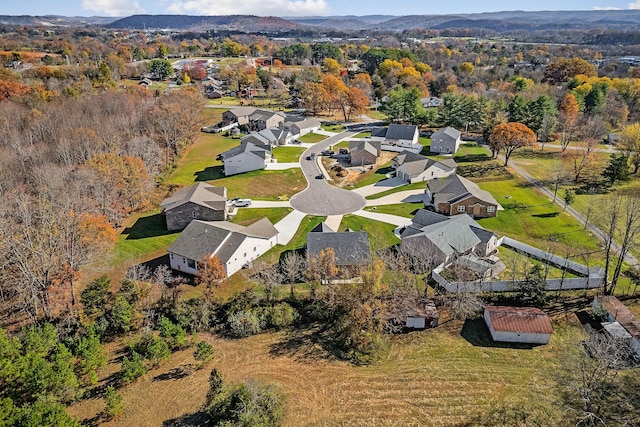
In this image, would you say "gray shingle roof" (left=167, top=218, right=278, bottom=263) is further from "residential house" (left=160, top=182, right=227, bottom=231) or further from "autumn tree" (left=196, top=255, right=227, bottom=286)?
"residential house" (left=160, top=182, right=227, bottom=231)

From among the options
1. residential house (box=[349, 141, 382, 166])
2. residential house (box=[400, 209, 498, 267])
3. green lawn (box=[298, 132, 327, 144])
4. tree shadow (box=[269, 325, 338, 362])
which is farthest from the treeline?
residential house (box=[349, 141, 382, 166])

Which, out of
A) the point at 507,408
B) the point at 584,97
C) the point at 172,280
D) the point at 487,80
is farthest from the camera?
the point at 487,80

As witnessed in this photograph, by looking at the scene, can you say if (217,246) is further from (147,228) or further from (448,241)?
(448,241)

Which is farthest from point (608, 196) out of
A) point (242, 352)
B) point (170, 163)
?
point (170, 163)

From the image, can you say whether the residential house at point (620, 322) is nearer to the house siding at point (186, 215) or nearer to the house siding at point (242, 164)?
the house siding at point (186, 215)

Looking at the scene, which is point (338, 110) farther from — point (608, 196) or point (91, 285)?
point (91, 285)

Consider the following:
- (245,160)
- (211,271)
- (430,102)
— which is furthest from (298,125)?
(211,271)
